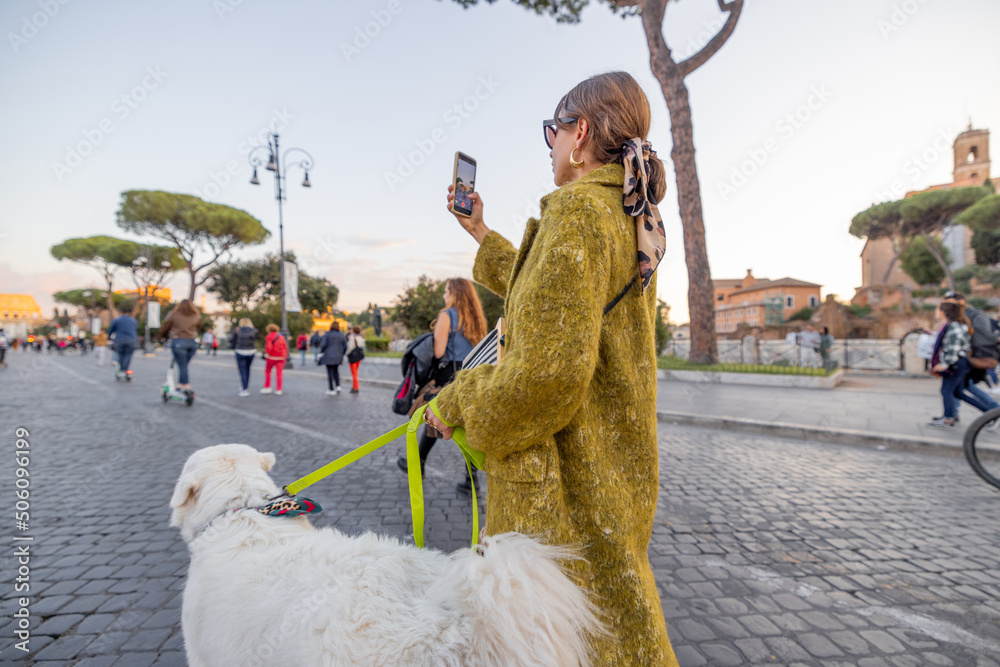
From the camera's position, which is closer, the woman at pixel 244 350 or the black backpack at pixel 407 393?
the black backpack at pixel 407 393

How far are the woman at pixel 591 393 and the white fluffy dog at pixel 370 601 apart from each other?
0.29ft

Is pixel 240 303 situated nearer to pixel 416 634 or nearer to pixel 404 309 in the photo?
pixel 404 309

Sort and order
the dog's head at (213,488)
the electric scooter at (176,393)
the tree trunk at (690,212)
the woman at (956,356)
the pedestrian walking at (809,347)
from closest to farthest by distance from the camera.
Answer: the dog's head at (213,488)
the woman at (956,356)
the electric scooter at (176,393)
the tree trunk at (690,212)
the pedestrian walking at (809,347)

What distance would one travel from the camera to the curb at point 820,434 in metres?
6.02

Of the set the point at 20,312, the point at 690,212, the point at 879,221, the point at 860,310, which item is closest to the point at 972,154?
the point at 879,221

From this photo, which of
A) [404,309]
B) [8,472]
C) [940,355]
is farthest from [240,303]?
[940,355]

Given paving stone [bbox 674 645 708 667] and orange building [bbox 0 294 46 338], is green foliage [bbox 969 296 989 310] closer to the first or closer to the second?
paving stone [bbox 674 645 708 667]

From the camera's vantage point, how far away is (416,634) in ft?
3.14

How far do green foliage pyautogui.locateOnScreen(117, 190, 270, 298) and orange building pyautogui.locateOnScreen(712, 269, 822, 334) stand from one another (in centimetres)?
5076

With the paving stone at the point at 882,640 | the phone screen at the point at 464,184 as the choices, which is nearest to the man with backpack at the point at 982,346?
the paving stone at the point at 882,640

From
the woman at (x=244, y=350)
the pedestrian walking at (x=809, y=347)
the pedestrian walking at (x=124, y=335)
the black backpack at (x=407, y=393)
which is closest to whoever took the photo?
the black backpack at (x=407, y=393)

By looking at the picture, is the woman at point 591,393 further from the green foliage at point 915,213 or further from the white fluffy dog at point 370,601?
the green foliage at point 915,213

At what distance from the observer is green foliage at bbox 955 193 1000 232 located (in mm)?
38531

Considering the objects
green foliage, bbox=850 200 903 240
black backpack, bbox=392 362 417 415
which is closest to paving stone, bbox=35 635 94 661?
black backpack, bbox=392 362 417 415
